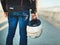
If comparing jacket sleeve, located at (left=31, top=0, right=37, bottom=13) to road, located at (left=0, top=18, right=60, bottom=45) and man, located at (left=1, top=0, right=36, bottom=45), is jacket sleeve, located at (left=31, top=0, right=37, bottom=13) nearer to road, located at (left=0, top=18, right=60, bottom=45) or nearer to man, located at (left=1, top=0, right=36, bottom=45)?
man, located at (left=1, top=0, right=36, bottom=45)

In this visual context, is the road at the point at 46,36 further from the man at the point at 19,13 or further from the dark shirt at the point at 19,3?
the dark shirt at the point at 19,3

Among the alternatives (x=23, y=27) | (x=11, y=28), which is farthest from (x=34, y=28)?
(x=11, y=28)

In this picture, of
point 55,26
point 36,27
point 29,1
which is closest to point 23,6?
point 29,1

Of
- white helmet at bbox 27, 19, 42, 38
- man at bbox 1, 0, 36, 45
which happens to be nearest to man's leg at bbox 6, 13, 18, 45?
man at bbox 1, 0, 36, 45

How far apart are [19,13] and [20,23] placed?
9 centimetres

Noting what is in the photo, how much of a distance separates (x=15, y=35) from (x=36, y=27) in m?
0.20

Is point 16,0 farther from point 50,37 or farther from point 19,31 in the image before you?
point 50,37

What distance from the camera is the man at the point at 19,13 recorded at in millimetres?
1652

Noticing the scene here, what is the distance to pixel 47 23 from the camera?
5.62 feet

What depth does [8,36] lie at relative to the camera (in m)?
1.73

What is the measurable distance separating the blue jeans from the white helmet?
35 mm

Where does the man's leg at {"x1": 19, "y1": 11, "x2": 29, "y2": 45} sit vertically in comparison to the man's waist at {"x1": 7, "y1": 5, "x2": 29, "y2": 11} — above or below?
below

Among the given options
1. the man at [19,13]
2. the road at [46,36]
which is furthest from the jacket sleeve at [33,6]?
the road at [46,36]

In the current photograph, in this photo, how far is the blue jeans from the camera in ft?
5.50
